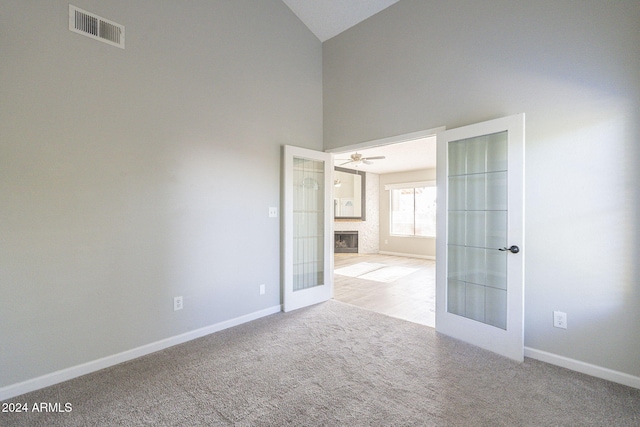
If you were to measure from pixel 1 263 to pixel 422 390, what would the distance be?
9.94ft

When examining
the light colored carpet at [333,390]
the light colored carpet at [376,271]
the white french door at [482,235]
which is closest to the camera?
the light colored carpet at [333,390]

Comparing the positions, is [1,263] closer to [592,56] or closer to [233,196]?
[233,196]

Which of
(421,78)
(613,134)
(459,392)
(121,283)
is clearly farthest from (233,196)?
(613,134)

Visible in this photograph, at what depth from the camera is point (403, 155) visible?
22.2ft

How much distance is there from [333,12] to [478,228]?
3.18m

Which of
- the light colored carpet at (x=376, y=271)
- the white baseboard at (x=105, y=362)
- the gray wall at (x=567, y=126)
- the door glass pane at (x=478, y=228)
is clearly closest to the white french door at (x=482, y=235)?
the door glass pane at (x=478, y=228)

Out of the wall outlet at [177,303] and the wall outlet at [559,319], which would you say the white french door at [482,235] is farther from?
the wall outlet at [177,303]

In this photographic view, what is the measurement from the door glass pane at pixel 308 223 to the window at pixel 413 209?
5254 millimetres

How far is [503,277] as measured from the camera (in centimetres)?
262

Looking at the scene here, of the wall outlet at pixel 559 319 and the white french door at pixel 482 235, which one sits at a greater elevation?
the white french door at pixel 482 235

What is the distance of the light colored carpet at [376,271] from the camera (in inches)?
229

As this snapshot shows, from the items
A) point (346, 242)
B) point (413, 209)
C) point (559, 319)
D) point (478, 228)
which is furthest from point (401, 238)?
point (559, 319)

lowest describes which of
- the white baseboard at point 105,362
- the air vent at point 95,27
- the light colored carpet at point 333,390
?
the light colored carpet at point 333,390

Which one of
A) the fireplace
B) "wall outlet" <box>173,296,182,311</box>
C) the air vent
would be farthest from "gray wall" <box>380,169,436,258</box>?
the air vent
